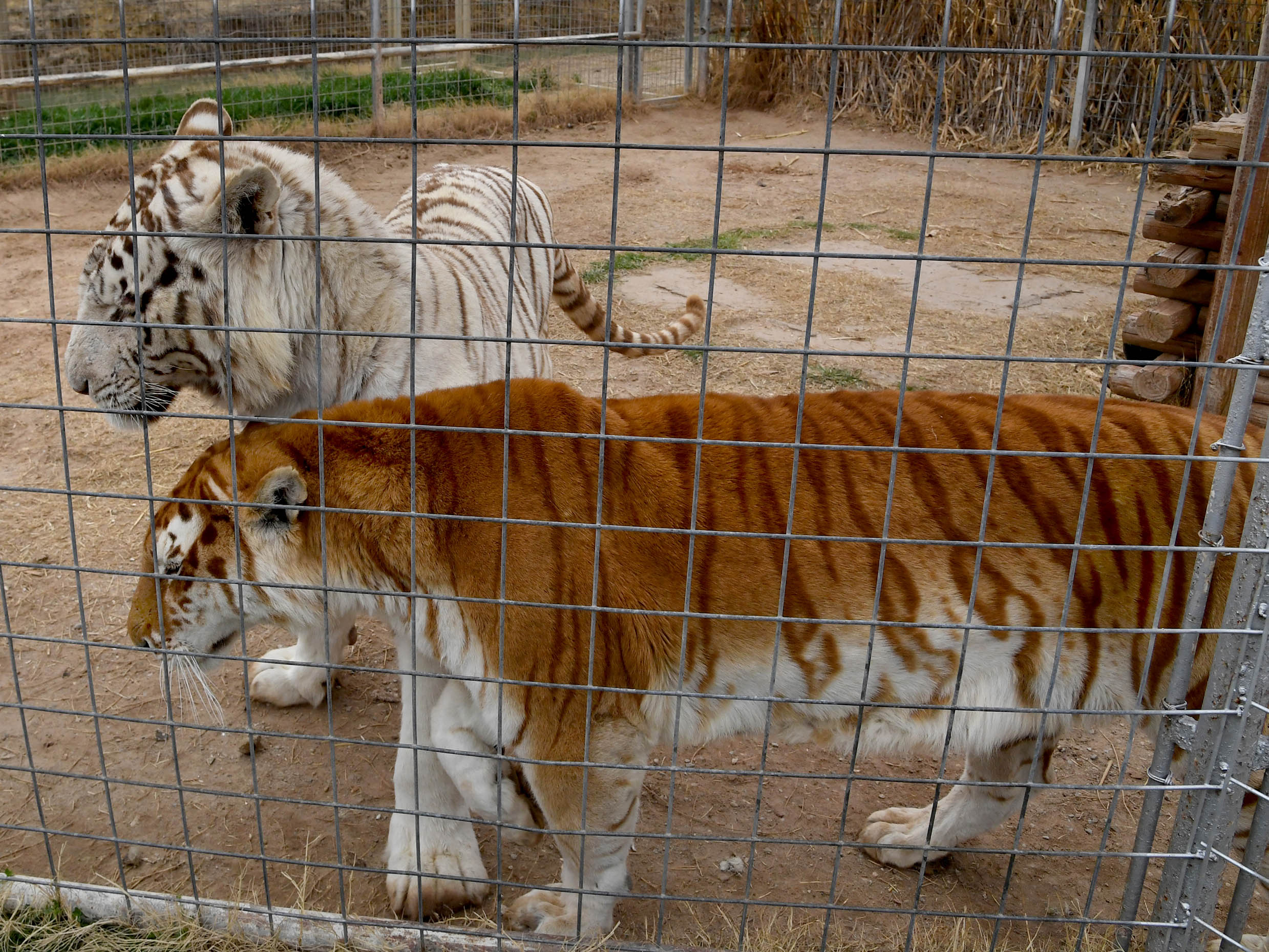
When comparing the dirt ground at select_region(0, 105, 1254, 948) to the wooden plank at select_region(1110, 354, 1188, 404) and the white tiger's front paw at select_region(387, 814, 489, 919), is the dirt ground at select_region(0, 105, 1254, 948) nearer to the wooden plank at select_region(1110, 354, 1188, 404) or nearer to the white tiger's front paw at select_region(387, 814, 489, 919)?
the white tiger's front paw at select_region(387, 814, 489, 919)

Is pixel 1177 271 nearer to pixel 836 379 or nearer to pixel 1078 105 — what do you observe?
pixel 836 379

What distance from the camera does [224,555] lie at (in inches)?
94.6

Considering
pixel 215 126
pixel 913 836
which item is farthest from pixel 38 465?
pixel 913 836

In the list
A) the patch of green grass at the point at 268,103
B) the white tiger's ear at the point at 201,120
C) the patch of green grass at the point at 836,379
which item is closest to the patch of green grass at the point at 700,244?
the patch of green grass at the point at 836,379

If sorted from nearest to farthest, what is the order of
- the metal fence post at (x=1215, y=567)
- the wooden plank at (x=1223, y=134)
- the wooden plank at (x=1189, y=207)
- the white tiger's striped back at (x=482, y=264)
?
the metal fence post at (x=1215, y=567) < the white tiger's striped back at (x=482, y=264) < the wooden plank at (x=1223, y=134) < the wooden plank at (x=1189, y=207)

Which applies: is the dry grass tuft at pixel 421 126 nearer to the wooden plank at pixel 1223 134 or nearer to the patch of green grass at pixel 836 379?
the patch of green grass at pixel 836 379

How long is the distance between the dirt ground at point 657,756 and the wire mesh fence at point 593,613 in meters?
0.02

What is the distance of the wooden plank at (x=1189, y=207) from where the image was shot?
5.30 m

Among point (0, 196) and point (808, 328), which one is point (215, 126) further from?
point (0, 196)

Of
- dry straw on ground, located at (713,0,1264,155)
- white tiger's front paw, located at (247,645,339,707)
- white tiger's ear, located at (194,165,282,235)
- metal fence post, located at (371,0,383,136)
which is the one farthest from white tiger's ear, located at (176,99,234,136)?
dry straw on ground, located at (713,0,1264,155)

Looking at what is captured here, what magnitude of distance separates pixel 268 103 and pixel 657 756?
7992 millimetres

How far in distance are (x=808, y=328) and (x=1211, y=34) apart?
1040 cm

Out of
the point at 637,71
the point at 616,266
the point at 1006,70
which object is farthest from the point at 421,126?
the point at 1006,70

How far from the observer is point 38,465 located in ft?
15.7
